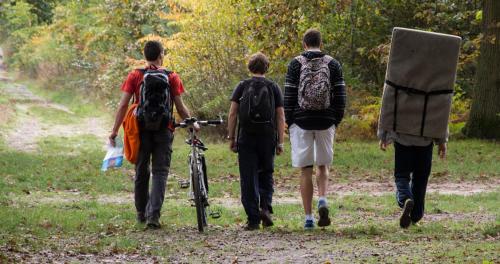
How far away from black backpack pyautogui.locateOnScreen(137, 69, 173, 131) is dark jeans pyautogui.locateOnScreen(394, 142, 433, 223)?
2502mm

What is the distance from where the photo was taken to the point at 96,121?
3572cm

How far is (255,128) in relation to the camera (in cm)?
1031

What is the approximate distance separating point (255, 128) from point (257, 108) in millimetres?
223

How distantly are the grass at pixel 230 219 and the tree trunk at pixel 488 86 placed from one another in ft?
4.89

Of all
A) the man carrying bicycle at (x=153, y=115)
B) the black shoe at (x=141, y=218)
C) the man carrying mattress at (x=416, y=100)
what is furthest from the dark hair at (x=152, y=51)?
the man carrying mattress at (x=416, y=100)

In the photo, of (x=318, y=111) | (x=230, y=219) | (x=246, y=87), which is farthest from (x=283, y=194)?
(x=318, y=111)

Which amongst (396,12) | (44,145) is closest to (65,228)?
(44,145)

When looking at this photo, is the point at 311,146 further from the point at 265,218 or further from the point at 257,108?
the point at 265,218

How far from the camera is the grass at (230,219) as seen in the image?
28.4 feet

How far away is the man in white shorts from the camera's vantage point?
388 inches

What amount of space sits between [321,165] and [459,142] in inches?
476

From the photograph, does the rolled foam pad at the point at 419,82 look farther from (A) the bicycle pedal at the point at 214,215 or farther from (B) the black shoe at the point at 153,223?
(B) the black shoe at the point at 153,223

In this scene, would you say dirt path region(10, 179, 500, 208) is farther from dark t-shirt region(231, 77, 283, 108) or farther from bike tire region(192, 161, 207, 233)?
dark t-shirt region(231, 77, 283, 108)

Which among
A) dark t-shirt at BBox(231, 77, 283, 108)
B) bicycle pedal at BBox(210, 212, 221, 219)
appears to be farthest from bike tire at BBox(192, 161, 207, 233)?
dark t-shirt at BBox(231, 77, 283, 108)
